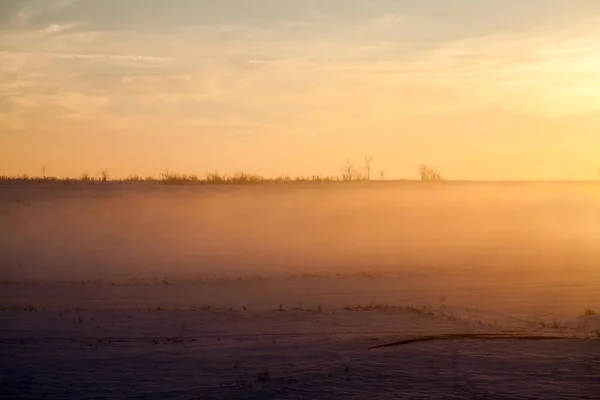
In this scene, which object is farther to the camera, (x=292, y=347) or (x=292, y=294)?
(x=292, y=294)

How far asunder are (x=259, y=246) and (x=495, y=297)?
1590 cm

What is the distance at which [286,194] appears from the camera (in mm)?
48094

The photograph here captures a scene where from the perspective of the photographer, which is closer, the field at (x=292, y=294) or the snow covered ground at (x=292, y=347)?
the snow covered ground at (x=292, y=347)

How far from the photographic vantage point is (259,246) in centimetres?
3534

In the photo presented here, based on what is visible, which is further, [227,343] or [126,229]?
[126,229]

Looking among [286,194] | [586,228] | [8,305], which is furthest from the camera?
[286,194]

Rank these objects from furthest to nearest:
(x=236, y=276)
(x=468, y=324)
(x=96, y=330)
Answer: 1. (x=236, y=276)
2. (x=468, y=324)
3. (x=96, y=330)

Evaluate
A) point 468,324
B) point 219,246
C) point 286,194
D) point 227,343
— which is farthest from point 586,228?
point 227,343

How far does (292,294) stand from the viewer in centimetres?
2167

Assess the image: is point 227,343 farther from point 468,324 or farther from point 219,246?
point 219,246

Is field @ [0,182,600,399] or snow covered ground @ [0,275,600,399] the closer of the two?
snow covered ground @ [0,275,600,399]

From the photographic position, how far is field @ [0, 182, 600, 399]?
420 inches

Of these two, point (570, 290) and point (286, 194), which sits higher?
point (286, 194)

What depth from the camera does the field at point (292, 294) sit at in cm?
1066
